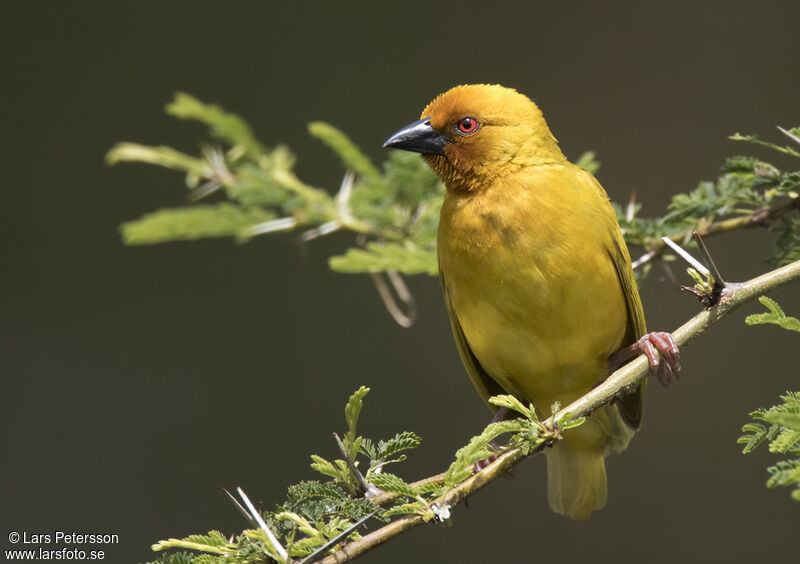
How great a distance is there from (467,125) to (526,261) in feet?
2.04

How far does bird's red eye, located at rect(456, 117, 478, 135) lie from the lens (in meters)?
2.91

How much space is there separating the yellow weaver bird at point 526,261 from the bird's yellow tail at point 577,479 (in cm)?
14

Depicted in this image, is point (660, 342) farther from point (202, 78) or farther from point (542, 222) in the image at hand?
point (202, 78)

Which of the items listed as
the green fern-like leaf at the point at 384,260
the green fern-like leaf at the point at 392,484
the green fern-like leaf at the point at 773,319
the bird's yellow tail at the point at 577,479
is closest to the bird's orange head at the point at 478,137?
the green fern-like leaf at the point at 384,260

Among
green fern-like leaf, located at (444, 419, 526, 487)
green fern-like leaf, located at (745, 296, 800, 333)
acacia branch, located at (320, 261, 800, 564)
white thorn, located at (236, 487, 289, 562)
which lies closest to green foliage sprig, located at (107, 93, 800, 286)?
acacia branch, located at (320, 261, 800, 564)

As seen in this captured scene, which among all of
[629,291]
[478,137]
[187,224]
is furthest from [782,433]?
[187,224]

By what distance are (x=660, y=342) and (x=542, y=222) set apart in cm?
50

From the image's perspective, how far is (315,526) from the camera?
1.62 meters

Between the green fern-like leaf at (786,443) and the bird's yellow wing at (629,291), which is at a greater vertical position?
the bird's yellow wing at (629,291)

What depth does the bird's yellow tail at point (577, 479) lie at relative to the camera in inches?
124

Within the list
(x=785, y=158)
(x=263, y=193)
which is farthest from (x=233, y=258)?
(x=785, y=158)

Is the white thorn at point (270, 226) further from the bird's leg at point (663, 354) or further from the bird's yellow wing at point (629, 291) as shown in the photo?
the bird's leg at point (663, 354)

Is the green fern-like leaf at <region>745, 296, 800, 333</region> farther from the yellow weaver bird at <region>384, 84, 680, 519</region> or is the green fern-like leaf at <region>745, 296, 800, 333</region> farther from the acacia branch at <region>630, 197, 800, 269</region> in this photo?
the acacia branch at <region>630, 197, 800, 269</region>

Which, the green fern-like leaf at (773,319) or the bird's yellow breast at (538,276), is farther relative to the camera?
the bird's yellow breast at (538,276)
